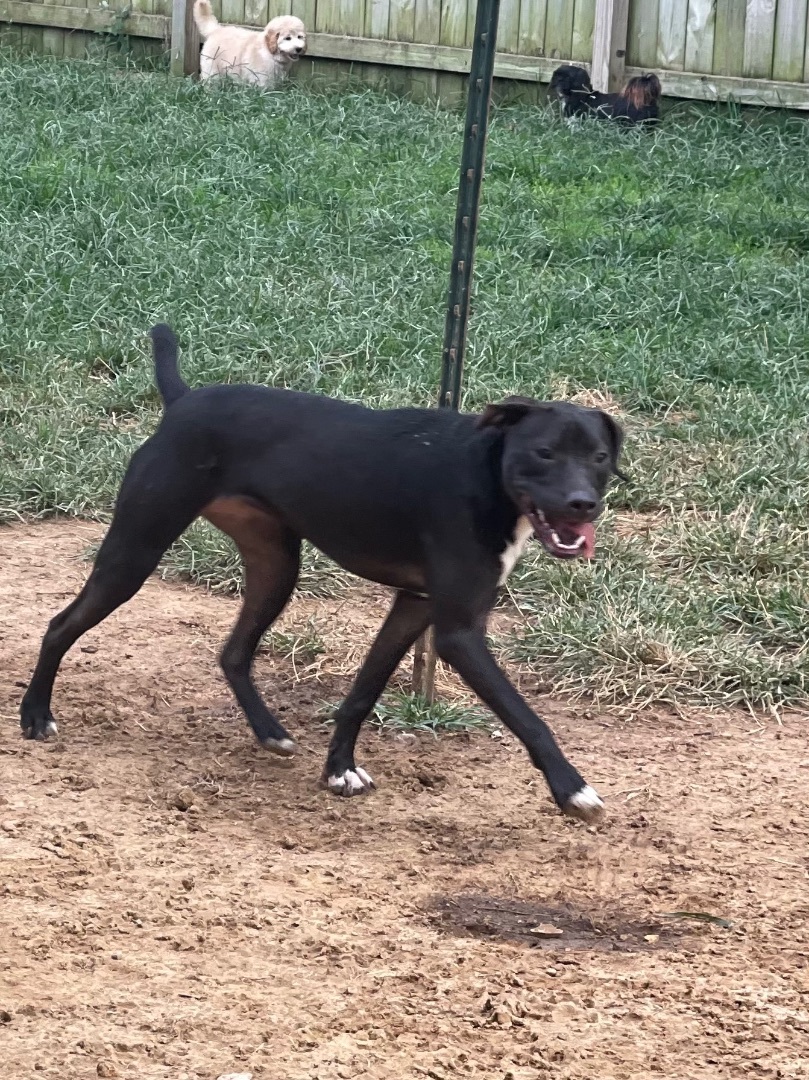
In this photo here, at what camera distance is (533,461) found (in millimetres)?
3668

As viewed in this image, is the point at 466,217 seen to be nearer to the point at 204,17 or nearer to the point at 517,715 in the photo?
Answer: the point at 517,715

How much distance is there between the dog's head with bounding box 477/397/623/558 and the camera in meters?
3.62

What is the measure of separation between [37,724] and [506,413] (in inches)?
65.4

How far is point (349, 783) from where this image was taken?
4.26m

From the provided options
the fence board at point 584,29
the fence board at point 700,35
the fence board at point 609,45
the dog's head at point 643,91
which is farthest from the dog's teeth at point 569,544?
the fence board at point 584,29

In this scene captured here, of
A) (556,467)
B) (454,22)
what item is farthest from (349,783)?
(454,22)

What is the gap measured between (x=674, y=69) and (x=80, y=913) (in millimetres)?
9393

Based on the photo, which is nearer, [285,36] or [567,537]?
[567,537]

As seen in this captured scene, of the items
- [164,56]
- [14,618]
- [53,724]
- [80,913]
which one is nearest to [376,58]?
[164,56]

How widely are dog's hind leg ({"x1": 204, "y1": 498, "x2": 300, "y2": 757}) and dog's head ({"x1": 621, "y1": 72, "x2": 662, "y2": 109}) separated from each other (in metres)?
7.63

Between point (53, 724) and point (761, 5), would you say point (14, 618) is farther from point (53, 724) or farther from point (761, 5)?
point (761, 5)

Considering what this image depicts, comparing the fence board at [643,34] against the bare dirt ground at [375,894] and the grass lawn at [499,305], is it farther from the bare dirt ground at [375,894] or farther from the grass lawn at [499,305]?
the bare dirt ground at [375,894]

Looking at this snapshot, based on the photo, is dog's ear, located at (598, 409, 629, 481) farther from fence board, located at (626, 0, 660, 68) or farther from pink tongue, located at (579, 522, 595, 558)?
fence board, located at (626, 0, 660, 68)

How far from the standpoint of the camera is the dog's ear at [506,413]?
12.2 ft
